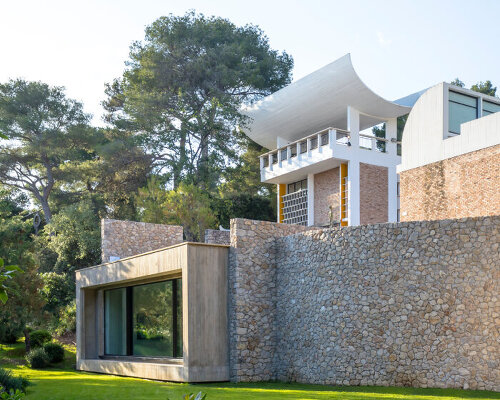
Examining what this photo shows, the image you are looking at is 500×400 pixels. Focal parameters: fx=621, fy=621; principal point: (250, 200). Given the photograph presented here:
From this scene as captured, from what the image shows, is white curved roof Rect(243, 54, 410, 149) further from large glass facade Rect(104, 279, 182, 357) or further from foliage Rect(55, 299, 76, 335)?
foliage Rect(55, 299, 76, 335)

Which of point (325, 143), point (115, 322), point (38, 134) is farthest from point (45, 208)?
point (325, 143)

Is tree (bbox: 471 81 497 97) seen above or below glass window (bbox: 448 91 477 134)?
above

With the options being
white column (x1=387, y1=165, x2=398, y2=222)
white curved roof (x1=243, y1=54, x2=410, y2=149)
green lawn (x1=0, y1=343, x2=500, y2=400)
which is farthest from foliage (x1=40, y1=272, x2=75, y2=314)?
white column (x1=387, y1=165, x2=398, y2=222)

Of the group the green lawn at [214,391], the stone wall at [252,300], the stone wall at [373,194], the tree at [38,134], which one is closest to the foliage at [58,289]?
the tree at [38,134]

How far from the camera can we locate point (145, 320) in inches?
712

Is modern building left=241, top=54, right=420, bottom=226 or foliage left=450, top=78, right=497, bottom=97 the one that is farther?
foliage left=450, top=78, right=497, bottom=97

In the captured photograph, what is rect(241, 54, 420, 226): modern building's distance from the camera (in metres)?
24.6

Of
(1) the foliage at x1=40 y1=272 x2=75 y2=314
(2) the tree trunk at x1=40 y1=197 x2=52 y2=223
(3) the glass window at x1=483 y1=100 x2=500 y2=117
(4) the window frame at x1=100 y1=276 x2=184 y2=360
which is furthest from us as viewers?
(2) the tree trunk at x1=40 y1=197 x2=52 y2=223

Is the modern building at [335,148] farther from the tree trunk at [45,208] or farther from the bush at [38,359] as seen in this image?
the tree trunk at [45,208]

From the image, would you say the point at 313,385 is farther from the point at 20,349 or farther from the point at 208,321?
the point at 20,349

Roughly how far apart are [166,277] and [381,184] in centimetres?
1193

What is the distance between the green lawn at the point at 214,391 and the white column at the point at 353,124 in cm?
1292

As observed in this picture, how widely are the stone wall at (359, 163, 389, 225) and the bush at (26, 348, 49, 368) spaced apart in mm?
12993

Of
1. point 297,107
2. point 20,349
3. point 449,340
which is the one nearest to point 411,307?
point 449,340
